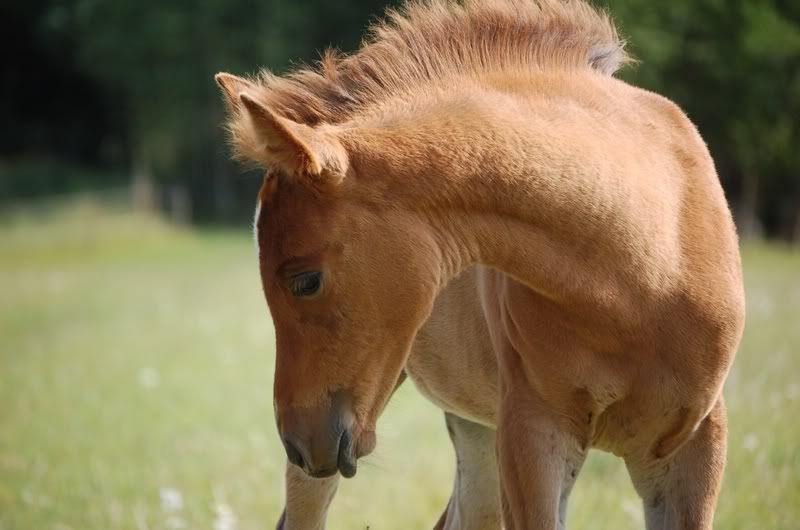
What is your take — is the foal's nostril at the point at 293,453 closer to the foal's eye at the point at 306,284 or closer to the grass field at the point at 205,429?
the foal's eye at the point at 306,284

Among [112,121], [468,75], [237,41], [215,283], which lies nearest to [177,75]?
[237,41]

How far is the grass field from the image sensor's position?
240 inches

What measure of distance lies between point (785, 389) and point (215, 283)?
13684 millimetres

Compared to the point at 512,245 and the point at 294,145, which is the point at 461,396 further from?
the point at 294,145

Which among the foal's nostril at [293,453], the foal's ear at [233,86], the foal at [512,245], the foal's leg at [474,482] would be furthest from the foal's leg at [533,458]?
the foal's leg at [474,482]

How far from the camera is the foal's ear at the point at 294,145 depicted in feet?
9.53

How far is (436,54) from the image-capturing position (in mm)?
3471

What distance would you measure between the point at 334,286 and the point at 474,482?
209 centimetres

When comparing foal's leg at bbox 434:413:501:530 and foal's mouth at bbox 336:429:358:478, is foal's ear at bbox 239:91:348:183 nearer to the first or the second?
foal's mouth at bbox 336:429:358:478

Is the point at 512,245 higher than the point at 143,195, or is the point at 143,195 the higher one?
the point at 512,245

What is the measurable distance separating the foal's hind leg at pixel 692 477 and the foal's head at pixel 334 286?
3.48 ft

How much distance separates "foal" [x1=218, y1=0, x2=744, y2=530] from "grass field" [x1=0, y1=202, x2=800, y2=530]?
67 cm

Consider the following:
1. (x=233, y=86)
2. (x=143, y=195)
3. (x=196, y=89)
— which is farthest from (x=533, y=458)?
(x=196, y=89)

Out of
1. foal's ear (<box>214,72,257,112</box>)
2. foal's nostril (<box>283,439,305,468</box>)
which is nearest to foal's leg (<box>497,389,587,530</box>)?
foal's nostril (<box>283,439,305,468</box>)
